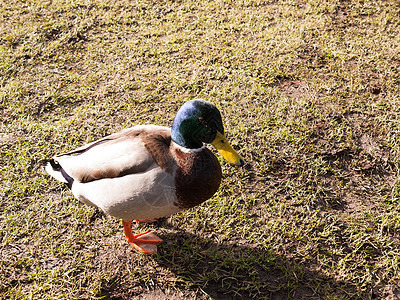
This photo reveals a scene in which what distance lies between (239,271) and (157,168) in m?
0.97

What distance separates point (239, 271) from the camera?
8.08ft

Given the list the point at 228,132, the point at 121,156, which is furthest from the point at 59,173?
the point at 228,132

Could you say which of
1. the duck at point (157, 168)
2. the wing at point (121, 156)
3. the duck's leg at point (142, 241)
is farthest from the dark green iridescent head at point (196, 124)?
the duck's leg at point (142, 241)

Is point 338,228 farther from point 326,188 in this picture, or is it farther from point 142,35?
point 142,35

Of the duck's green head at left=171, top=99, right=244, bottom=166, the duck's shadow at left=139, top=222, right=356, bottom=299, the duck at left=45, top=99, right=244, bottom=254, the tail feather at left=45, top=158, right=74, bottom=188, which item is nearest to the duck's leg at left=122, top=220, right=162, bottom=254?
the duck's shadow at left=139, top=222, right=356, bottom=299

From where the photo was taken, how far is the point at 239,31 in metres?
4.49

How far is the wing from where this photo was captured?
7.21ft

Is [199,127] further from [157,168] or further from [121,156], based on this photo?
[121,156]

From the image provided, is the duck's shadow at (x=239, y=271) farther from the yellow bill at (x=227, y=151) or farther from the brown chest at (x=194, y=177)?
the yellow bill at (x=227, y=151)

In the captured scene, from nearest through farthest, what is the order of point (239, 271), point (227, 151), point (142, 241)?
point (227, 151)
point (239, 271)
point (142, 241)

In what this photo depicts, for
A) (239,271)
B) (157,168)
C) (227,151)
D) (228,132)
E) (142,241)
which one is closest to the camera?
(157,168)

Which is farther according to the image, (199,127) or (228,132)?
(228,132)

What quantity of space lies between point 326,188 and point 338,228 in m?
0.38

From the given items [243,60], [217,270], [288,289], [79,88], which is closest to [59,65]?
[79,88]
